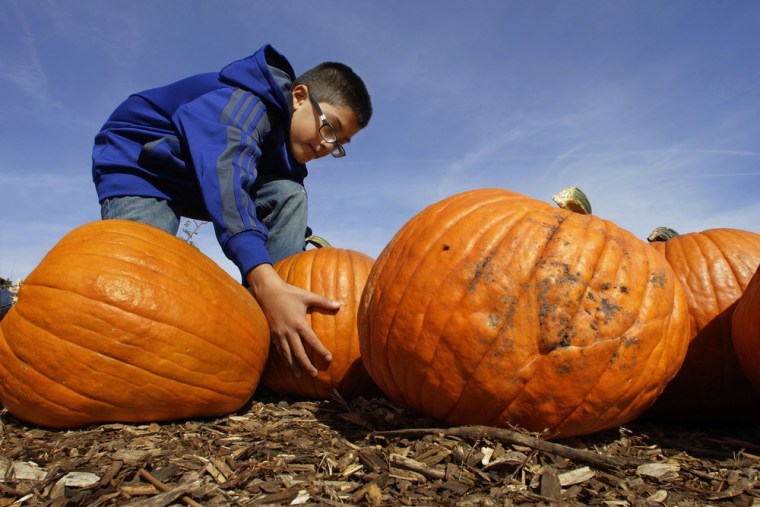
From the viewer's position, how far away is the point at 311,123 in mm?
4340

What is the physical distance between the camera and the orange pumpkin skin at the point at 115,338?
230 centimetres

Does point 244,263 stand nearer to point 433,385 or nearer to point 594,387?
point 433,385

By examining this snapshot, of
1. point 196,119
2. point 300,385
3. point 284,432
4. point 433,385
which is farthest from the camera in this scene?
point 196,119

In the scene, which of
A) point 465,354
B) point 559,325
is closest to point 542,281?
Answer: point 559,325

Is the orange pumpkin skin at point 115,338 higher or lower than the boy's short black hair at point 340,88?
lower

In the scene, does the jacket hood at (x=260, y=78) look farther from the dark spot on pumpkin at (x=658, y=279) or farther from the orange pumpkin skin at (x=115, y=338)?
the dark spot on pumpkin at (x=658, y=279)

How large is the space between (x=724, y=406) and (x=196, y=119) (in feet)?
11.9

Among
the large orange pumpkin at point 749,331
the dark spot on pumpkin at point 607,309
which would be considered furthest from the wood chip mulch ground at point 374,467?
the dark spot on pumpkin at point 607,309

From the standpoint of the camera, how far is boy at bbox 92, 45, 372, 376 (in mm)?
3021

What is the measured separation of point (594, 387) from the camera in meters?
1.95

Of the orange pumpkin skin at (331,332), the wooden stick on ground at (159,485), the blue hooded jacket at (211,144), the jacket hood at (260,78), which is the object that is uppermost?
the jacket hood at (260,78)

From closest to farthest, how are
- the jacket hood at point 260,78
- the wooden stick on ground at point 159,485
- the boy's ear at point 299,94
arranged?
the wooden stick on ground at point 159,485 → the jacket hood at point 260,78 → the boy's ear at point 299,94

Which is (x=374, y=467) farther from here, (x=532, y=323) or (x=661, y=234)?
(x=661, y=234)

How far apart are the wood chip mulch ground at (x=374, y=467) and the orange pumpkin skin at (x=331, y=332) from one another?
63 centimetres
